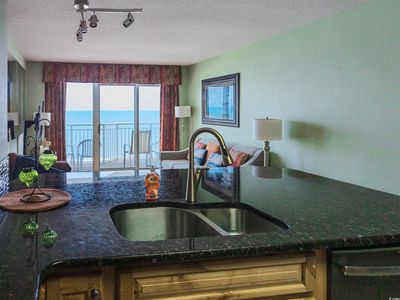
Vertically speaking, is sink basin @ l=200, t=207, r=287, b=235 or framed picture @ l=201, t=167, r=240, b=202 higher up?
framed picture @ l=201, t=167, r=240, b=202

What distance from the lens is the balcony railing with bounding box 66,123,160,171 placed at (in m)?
8.34

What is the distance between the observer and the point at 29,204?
158 cm

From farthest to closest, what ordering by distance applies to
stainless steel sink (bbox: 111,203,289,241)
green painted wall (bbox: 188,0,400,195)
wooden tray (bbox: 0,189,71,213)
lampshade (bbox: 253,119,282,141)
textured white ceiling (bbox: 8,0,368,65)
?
lampshade (bbox: 253,119,282,141), textured white ceiling (bbox: 8,0,368,65), green painted wall (bbox: 188,0,400,195), stainless steel sink (bbox: 111,203,289,241), wooden tray (bbox: 0,189,71,213)

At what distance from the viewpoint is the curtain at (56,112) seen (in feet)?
25.6

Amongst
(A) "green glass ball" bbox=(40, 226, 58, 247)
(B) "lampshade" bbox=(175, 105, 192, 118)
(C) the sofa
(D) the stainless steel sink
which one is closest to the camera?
(A) "green glass ball" bbox=(40, 226, 58, 247)

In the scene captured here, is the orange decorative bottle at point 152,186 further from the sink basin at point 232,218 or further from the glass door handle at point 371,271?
the glass door handle at point 371,271

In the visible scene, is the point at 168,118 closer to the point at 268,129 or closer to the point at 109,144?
the point at 109,144

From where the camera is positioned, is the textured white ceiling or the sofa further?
the sofa

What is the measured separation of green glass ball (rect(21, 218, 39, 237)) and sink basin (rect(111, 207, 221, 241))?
0.41 metres

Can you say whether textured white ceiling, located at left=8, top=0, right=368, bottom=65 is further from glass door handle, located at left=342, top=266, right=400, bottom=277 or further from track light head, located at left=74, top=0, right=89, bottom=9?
glass door handle, located at left=342, top=266, right=400, bottom=277

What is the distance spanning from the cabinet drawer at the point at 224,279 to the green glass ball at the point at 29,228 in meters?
0.36

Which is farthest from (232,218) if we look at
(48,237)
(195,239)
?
(48,237)

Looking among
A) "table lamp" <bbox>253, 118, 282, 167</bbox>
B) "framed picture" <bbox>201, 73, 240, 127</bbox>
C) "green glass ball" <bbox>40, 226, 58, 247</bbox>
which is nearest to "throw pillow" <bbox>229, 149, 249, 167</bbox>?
"table lamp" <bbox>253, 118, 282, 167</bbox>

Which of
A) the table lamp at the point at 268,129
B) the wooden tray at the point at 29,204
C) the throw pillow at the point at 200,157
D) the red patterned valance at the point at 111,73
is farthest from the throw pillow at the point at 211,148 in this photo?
the wooden tray at the point at 29,204
